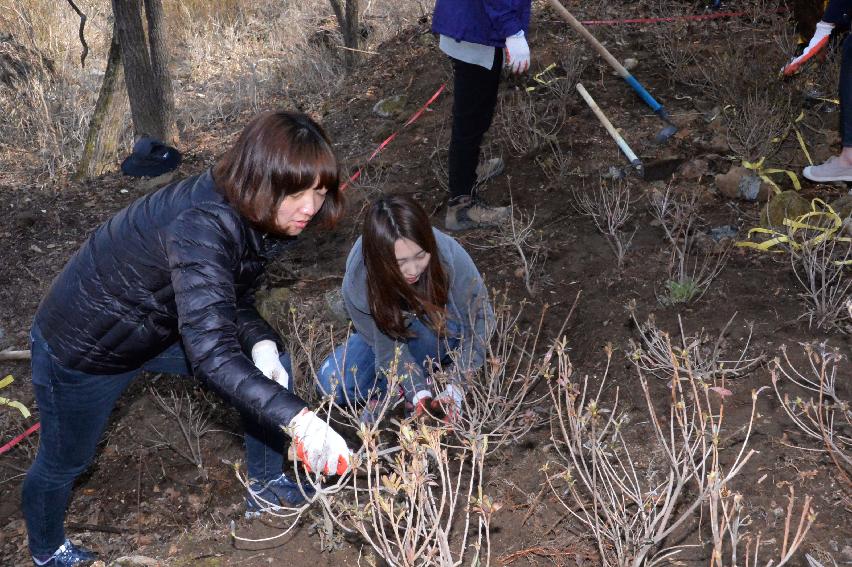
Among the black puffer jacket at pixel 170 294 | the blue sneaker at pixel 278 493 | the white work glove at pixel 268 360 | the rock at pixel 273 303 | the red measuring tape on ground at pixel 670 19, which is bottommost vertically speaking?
the rock at pixel 273 303

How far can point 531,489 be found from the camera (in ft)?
8.78

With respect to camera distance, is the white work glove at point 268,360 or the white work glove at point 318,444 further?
the white work glove at point 268,360

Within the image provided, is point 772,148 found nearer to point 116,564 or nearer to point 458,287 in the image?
point 458,287

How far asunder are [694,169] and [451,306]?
207 cm

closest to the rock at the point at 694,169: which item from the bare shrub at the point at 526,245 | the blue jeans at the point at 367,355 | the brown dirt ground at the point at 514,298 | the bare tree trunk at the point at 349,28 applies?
the brown dirt ground at the point at 514,298

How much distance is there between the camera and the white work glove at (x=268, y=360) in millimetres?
2537

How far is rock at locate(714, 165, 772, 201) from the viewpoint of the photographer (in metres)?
4.14

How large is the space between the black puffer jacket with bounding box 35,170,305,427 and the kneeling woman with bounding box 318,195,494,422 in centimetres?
48

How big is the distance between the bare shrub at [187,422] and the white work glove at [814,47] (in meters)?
3.92

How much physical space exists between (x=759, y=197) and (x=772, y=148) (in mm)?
438

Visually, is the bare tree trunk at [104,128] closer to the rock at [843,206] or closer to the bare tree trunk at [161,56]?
the bare tree trunk at [161,56]

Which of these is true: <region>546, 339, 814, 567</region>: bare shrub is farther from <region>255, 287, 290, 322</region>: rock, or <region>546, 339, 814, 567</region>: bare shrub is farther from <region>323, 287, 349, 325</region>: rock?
<region>255, 287, 290, 322</region>: rock

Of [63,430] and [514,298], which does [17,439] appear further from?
[514,298]

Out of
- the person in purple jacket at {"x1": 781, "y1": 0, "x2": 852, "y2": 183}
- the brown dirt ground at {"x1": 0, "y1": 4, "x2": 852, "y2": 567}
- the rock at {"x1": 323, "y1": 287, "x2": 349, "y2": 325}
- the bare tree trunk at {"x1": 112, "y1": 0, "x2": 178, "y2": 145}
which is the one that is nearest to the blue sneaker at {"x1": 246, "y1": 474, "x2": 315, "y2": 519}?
the brown dirt ground at {"x1": 0, "y1": 4, "x2": 852, "y2": 567}
